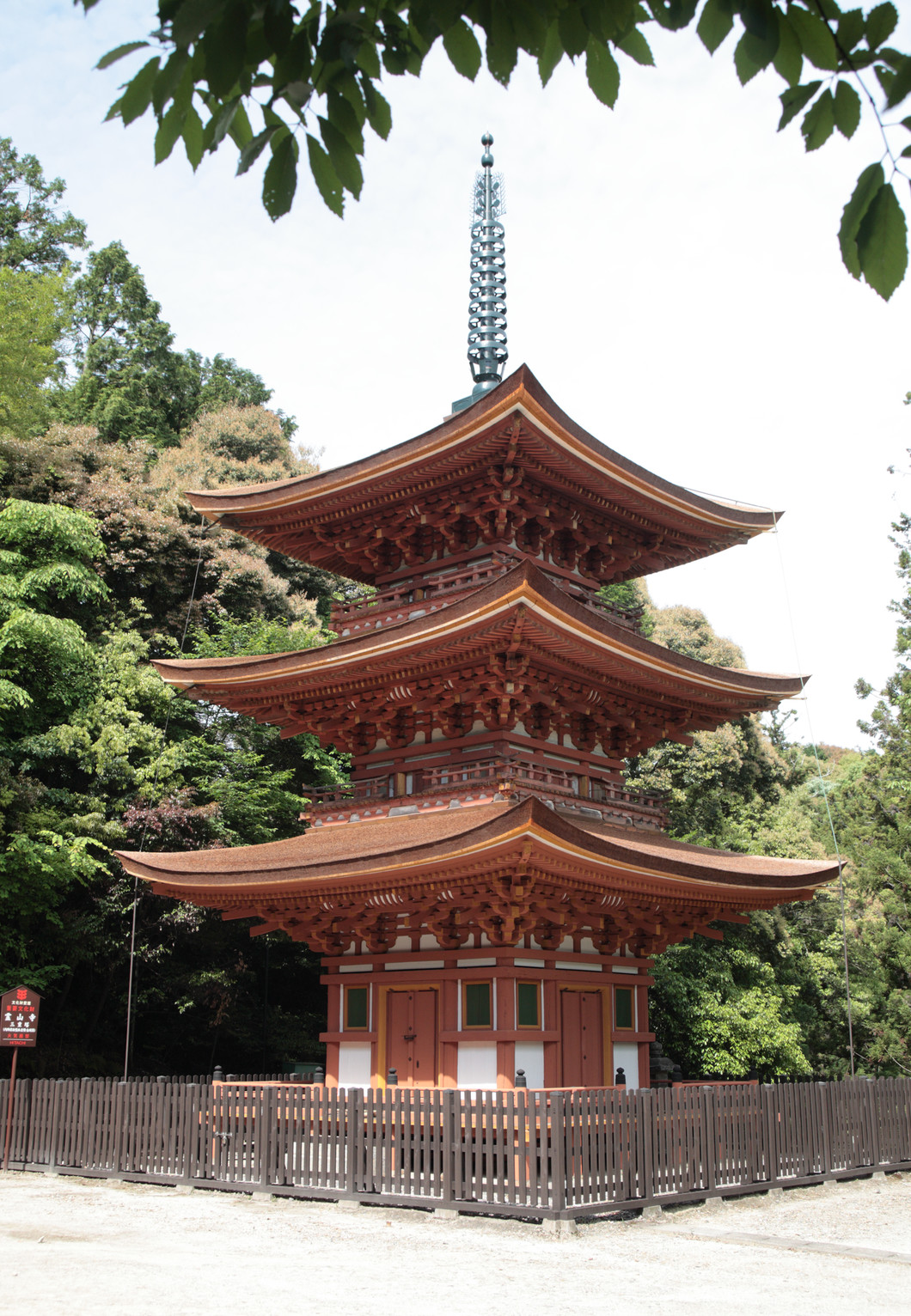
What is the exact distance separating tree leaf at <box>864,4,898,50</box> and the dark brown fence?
1068cm

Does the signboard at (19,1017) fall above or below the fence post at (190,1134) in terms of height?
above

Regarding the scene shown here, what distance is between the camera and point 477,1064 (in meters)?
14.6

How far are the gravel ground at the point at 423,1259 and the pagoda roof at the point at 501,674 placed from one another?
7052 mm

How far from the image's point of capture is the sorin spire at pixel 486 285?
20938 mm

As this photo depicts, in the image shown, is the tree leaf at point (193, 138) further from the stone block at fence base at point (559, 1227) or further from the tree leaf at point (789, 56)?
the stone block at fence base at point (559, 1227)

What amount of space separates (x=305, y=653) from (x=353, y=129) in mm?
13789

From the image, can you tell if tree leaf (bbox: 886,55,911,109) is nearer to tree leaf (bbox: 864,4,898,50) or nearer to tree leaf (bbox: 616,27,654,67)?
tree leaf (bbox: 864,4,898,50)

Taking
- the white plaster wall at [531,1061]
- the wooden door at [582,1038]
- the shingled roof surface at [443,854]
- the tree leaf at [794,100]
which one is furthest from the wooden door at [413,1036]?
the tree leaf at [794,100]

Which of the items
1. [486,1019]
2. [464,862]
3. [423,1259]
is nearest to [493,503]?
[464,862]

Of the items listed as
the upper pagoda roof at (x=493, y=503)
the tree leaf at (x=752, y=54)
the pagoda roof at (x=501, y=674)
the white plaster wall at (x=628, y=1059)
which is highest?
the upper pagoda roof at (x=493, y=503)

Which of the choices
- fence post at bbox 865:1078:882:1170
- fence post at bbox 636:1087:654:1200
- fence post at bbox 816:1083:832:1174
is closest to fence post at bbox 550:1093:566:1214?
Result: fence post at bbox 636:1087:654:1200

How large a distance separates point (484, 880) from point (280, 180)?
11.8 metres

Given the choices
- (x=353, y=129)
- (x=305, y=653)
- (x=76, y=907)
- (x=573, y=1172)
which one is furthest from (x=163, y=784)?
(x=353, y=129)

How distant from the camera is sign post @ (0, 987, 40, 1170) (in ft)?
52.5
